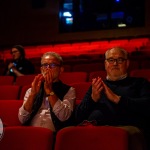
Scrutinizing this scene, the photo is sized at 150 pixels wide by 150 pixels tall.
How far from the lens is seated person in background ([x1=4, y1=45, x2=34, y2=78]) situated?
5.24 ft

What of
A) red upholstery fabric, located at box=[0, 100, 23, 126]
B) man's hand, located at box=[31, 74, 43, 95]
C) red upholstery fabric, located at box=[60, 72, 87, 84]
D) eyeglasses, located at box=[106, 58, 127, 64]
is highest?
eyeglasses, located at box=[106, 58, 127, 64]

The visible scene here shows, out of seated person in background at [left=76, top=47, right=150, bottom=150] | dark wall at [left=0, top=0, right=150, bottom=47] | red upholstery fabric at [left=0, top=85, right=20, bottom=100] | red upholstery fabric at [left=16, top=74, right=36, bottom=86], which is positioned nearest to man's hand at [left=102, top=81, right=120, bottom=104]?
seated person in background at [left=76, top=47, right=150, bottom=150]

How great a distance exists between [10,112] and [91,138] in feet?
1.27

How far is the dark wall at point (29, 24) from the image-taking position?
11.6 feet

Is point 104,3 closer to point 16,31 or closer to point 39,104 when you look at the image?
point 16,31

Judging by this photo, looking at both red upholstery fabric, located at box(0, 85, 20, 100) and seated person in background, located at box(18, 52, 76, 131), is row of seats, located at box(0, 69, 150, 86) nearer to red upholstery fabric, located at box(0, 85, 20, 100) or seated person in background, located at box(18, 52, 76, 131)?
red upholstery fabric, located at box(0, 85, 20, 100)

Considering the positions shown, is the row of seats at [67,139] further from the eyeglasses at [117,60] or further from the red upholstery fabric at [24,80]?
the red upholstery fabric at [24,80]

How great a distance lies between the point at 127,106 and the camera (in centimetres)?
83

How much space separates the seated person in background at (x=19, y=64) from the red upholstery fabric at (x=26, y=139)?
941mm

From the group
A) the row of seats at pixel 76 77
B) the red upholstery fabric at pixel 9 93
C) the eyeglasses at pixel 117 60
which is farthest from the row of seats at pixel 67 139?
the row of seats at pixel 76 77

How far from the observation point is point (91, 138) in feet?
2.13

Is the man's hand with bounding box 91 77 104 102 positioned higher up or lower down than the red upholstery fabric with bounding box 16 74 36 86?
higher up

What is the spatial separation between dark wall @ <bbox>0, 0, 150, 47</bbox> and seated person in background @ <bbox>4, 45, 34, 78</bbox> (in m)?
1.82

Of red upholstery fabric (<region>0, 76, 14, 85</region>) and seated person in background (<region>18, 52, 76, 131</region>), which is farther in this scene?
red upholstery fabric (<region>0, 76, 14, 85</region>)
